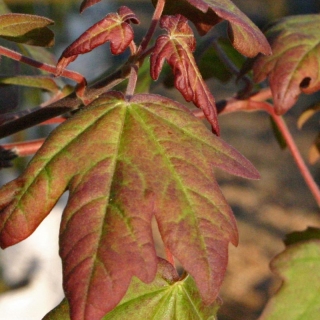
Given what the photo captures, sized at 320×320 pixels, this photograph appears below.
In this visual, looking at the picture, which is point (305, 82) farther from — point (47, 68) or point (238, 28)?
point (47, 68)

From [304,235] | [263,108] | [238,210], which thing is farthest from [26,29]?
[238,210]

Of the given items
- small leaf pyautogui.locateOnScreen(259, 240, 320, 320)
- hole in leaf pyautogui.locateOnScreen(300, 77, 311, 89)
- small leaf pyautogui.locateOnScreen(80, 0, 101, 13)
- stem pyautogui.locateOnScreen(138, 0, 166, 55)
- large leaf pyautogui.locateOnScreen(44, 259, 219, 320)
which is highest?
small leaf pyautogui.locateOnScreen(80, 0, 101, 13)

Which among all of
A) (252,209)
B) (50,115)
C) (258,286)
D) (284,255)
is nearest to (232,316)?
(258,286)

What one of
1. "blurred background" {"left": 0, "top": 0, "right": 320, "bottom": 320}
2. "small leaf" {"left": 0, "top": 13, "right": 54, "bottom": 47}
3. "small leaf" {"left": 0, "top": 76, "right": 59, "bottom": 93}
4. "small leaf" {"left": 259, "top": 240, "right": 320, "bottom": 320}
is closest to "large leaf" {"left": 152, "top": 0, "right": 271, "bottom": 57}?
"small leaf" {"left": 0, "top": 13, "right": 54, "bottom": 47}

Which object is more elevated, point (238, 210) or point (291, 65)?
point (291, 65)

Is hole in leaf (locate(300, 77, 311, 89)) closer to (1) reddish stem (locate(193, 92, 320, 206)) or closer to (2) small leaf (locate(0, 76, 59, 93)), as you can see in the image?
(1) reddish stem (locate(193, 92, 320, 206))

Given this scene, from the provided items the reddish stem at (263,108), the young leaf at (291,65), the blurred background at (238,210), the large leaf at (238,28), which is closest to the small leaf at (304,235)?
the reddish stem at (263,108)
